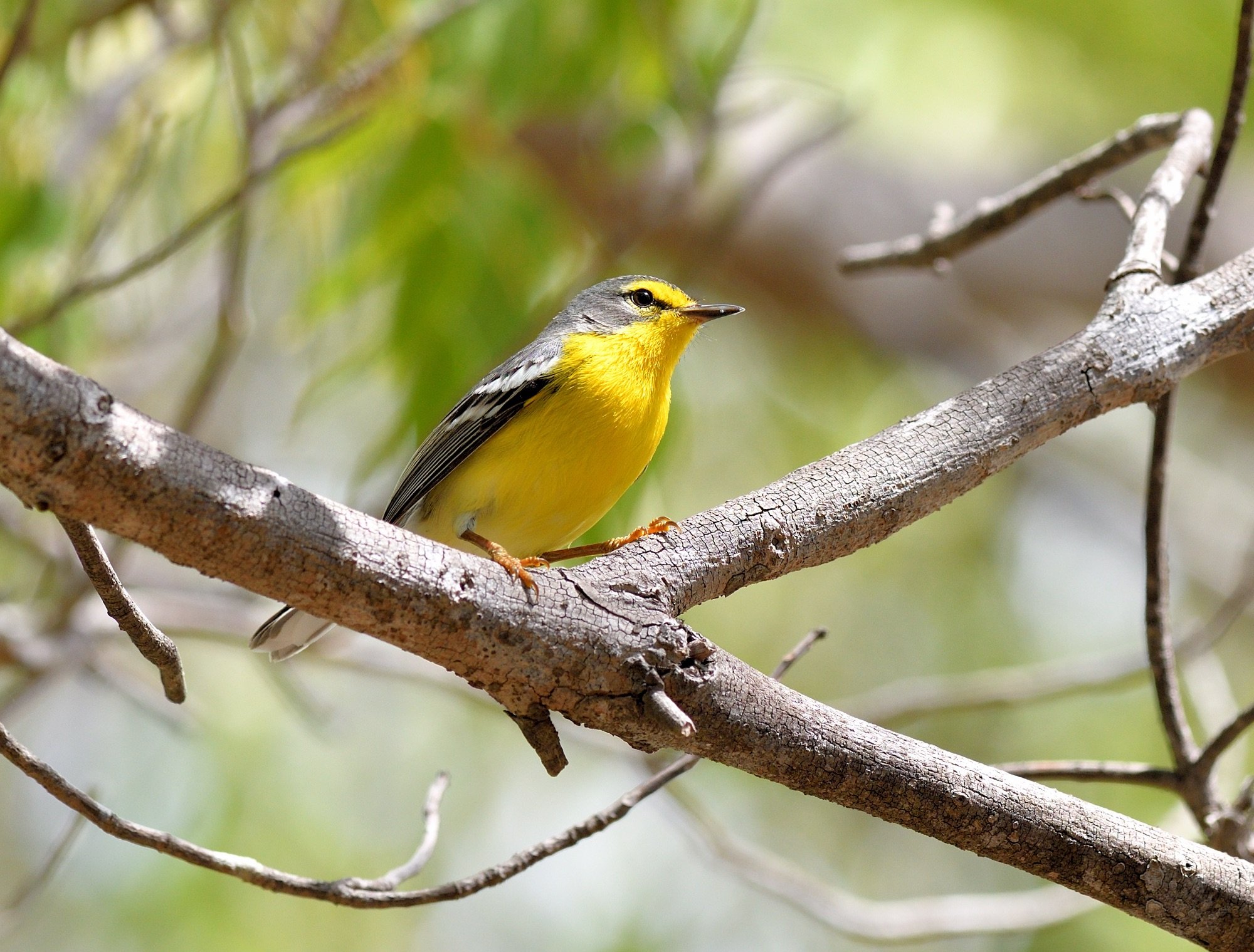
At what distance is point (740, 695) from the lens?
2316mm

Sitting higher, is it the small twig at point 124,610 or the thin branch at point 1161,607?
the small twig at point 124,610

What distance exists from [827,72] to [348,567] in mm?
5891

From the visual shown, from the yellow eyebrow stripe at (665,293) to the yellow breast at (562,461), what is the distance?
0.70 metres

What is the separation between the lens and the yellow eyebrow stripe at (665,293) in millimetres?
5480

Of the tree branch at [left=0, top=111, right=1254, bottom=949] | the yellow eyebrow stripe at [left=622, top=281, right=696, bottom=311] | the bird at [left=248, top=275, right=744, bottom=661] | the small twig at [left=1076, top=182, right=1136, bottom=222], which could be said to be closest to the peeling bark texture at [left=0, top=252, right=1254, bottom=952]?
the tree branch at [left=0, top=111, right=1254, bottom=949]

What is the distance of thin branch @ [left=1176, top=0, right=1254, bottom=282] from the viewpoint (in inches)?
130

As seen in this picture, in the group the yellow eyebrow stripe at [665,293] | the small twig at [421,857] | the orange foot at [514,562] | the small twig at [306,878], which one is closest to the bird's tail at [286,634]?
the orange foot at [514,562]

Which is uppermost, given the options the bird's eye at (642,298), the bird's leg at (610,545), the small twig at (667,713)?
the small twig at (667,713)

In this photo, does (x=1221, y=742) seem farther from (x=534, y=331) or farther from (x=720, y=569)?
(x=534, y=331)

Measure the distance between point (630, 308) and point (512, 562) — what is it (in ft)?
9.28

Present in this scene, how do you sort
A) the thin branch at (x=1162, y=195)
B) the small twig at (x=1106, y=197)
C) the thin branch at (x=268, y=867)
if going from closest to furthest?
the thin branch at (x=268, y=867) → the thin branch at (x=1162, y=195) → the small twig at (x=1106, y=197)

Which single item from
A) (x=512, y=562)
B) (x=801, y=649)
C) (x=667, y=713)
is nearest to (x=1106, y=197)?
(x=801, y=649)

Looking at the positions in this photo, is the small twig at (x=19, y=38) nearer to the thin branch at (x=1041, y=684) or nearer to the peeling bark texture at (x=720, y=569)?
the peeling bark texture at (x=720, y=569)

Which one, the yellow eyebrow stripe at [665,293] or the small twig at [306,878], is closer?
the small twig at [306,878]
